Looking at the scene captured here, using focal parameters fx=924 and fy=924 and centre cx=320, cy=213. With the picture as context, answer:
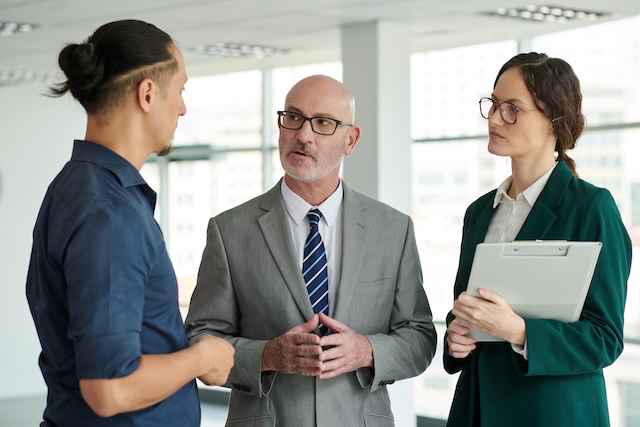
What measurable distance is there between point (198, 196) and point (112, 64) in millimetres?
8684

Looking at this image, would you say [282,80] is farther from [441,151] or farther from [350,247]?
→ [350,247]

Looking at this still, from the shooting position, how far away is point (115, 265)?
1.79 m

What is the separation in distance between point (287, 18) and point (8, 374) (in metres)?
5.65

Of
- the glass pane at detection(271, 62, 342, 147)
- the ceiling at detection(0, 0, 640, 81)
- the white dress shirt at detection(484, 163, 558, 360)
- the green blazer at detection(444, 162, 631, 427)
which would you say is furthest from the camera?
the glass pane at detection(271, 62, 342, 147)

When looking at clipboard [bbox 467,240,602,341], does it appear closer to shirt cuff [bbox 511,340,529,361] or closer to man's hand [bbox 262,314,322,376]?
shirt cuff [bbox 511,340,529,361]

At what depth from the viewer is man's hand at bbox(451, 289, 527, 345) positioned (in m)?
2.38

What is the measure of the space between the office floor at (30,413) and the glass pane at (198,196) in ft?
5.05

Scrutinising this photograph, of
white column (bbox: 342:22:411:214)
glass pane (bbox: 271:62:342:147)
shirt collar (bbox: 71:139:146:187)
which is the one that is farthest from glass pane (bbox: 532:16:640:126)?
shirt collar (bbox: 71:139:146:187)

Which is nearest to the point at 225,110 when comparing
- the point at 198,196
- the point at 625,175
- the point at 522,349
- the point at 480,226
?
the point at 198,196

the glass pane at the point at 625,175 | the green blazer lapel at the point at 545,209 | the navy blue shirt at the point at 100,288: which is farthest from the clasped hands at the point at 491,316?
the glass pane at the point at 625,175

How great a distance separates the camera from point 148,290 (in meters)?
1.97

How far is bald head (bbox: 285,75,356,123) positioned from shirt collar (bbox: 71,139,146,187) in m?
1.03

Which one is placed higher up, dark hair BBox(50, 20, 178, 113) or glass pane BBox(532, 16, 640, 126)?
glass pane BBox(532, 16, 640, 126)

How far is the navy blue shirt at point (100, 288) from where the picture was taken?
1779 mm
